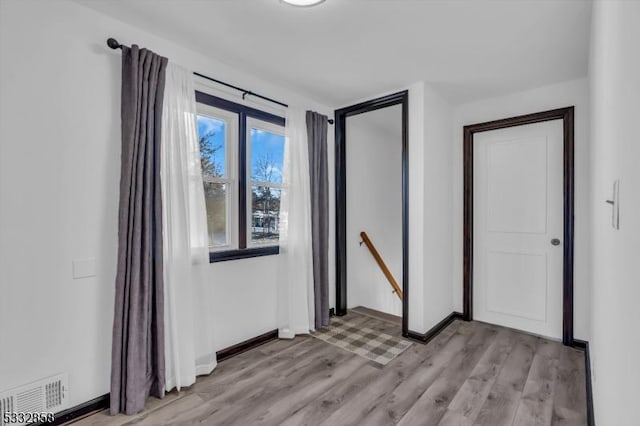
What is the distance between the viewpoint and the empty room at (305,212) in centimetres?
168

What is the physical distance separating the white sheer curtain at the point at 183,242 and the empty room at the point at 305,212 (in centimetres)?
Result: 2

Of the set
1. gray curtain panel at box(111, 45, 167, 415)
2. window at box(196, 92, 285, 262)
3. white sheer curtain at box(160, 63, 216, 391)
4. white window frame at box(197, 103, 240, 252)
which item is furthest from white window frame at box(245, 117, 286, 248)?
gray curtain panel at box(111, 45, 167, 415)

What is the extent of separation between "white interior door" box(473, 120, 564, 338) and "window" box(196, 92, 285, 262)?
2277 mm

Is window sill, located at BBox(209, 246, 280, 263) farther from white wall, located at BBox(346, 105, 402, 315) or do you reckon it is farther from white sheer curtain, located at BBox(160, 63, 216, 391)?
white wall, located at BBox(346, 105, 402, 315)

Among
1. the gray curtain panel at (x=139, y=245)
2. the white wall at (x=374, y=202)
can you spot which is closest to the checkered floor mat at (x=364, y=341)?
the white wall at (x=374, y=202)

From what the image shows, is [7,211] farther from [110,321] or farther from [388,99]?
[388,99]

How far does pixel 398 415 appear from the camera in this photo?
1935 millimetres

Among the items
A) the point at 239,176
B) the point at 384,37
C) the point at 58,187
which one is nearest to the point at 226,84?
the point at 239,176

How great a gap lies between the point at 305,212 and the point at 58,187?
6.30ft

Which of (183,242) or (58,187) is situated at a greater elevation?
(58,187)

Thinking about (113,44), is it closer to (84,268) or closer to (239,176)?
(239,176)

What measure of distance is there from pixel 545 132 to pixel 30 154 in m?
4.09

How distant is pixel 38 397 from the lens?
173 cm

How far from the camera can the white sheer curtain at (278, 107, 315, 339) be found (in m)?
3.06
